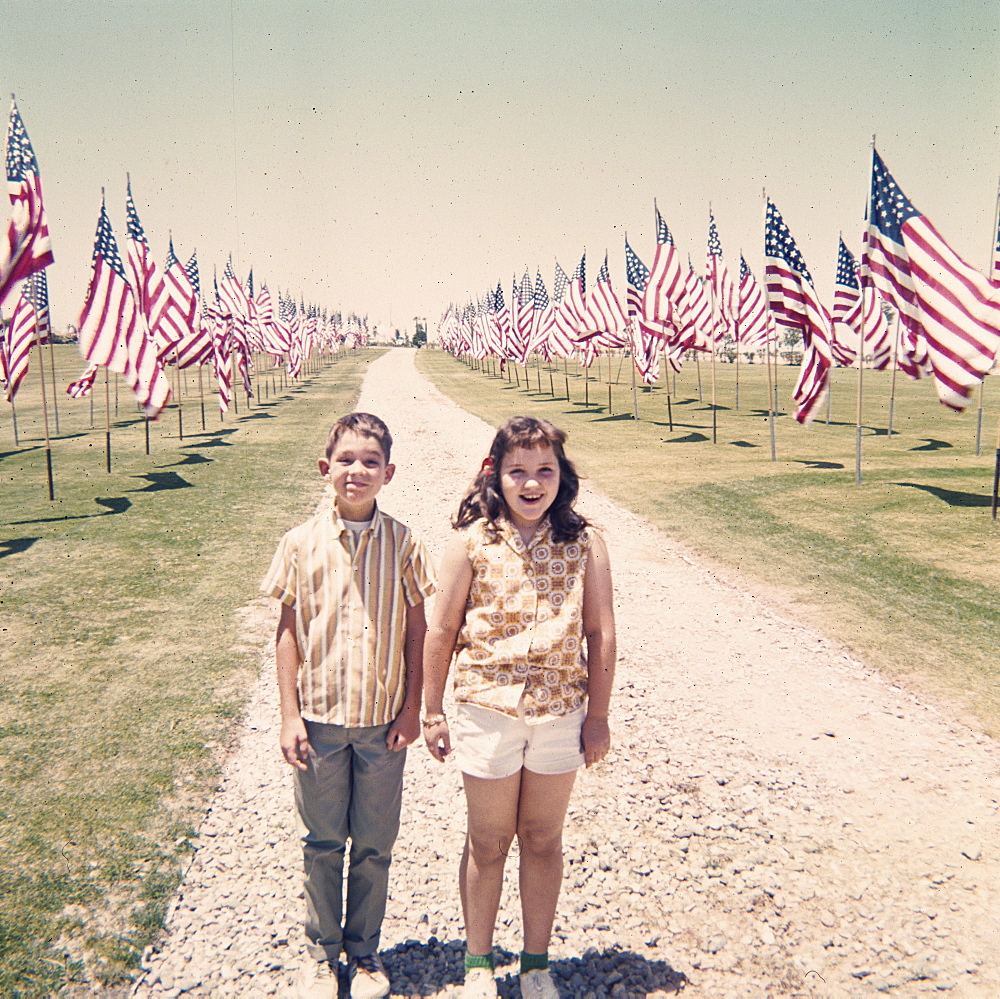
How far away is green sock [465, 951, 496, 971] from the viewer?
3.11 m

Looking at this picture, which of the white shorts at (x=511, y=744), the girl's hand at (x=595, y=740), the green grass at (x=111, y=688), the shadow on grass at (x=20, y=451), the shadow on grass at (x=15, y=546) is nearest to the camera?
the white shorts at (x=511, y=744)

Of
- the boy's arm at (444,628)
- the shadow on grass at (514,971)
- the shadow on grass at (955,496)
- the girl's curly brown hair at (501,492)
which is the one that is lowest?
the shadow on grass at (514,971)

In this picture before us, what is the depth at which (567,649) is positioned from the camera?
296 centimetres

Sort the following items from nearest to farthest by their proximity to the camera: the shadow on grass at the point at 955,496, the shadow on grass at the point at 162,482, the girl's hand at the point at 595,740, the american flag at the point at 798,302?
the girl's hand at the point at 595,740, the shadow on grass at the point at 955,496, the american flag at the point at 798,302, the shadow on grass at the point at 162,482

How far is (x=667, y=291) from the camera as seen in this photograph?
19641 millimetres

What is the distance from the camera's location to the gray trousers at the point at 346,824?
10.1ft

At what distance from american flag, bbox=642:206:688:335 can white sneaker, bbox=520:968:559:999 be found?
1825 centimetres

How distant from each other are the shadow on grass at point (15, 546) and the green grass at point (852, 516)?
8697mm

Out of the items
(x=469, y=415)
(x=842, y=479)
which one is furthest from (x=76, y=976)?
(x=469, y=415)

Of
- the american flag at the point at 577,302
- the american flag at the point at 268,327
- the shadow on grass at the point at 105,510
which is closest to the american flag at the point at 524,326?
the american flag at the point at 577,302

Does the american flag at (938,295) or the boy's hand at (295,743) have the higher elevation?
the american flag at (938,295)

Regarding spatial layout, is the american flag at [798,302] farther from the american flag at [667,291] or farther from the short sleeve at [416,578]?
the short sleeve at [416,578]

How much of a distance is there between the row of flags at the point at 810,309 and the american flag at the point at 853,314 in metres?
0.03

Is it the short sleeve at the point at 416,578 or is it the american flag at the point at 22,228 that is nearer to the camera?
the short sleeve at the point at 416,578
